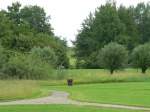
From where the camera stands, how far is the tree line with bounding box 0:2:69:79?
210 ft

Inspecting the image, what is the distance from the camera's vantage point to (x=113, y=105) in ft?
94.3

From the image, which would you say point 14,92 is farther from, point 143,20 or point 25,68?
point 143,20

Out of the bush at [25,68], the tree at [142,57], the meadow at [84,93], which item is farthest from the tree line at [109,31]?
the bush at [25,68]

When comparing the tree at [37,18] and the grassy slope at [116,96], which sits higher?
the tree at [37,18]

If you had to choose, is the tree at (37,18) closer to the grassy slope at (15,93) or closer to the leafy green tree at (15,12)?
the leafy green tree at (15,12)

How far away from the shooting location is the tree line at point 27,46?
63906 millimetres

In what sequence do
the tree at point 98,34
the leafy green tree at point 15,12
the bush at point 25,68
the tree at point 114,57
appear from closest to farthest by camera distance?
the bush at point 25,68 < the tree at point 114,57 < the leafy green tree at point 15,12 < the tree at point 98,34

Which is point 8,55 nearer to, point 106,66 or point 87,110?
point 106,66

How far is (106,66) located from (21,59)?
29102mm

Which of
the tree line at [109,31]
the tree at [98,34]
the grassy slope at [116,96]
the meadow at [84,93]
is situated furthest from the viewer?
the tree at [98,34]

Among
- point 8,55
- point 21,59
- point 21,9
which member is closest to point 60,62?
point 21,9

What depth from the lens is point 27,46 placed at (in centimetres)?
9512

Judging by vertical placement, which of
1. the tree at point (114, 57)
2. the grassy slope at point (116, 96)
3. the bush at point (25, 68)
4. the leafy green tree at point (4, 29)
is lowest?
the grassy slope at point (116, 96)

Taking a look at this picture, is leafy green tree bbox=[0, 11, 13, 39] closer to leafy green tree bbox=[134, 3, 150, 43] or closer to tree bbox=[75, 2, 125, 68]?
tree bbox=[75, 2, 125, 68]
